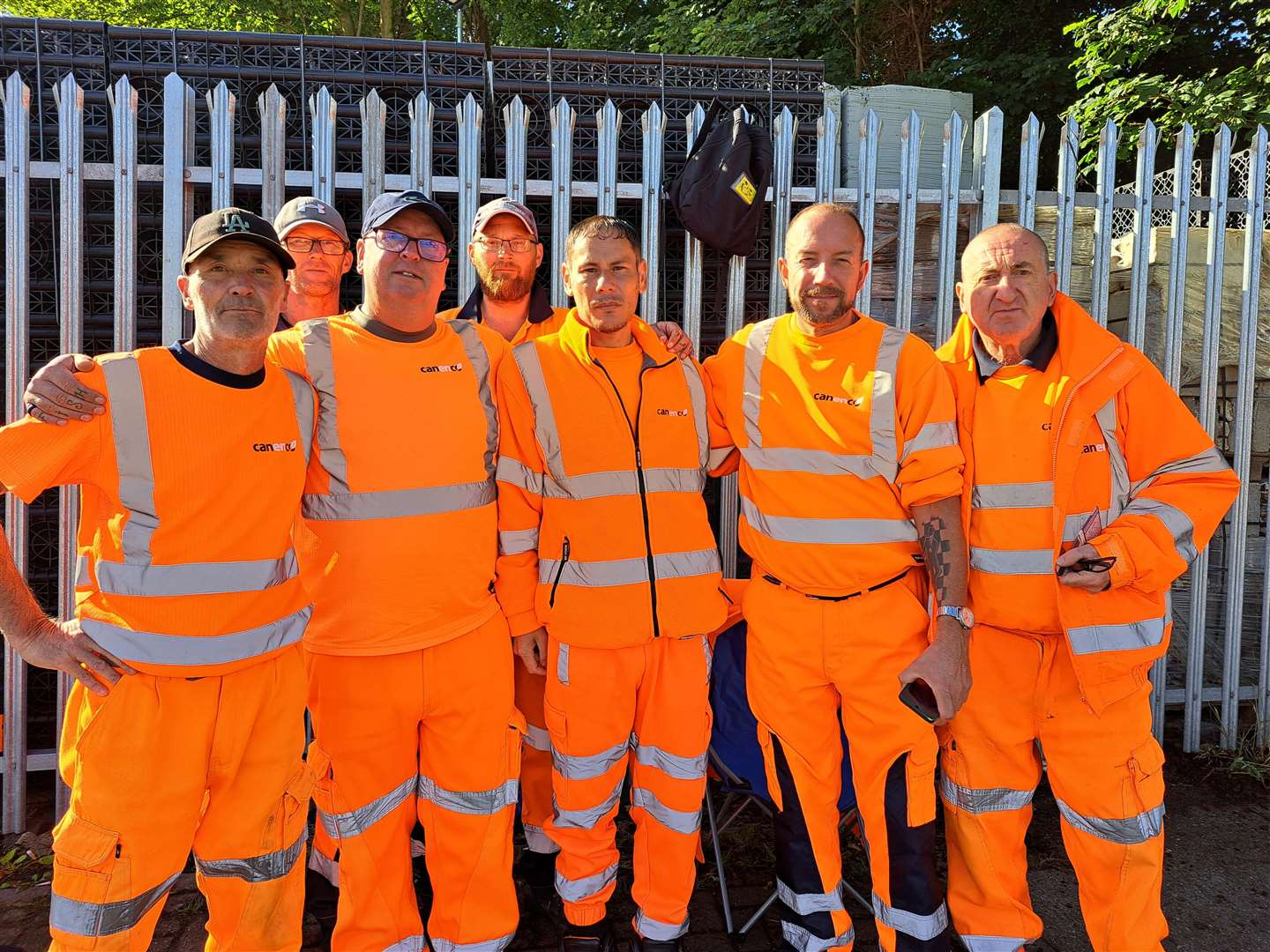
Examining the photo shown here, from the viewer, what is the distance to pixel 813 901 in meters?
2.66

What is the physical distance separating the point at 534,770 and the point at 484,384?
1.51 m

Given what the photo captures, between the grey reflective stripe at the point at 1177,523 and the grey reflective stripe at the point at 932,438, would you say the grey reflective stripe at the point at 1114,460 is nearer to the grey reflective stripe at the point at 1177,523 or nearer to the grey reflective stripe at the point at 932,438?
the grey reflective stripe at the point at 1177,523

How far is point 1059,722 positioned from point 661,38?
1178 centimetres

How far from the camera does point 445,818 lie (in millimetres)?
2521

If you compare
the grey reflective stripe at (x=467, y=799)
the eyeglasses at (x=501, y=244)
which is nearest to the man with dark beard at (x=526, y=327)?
the eyeglasses at (x=501, y=244)

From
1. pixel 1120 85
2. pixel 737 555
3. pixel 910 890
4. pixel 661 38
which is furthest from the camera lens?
pixel 661 38

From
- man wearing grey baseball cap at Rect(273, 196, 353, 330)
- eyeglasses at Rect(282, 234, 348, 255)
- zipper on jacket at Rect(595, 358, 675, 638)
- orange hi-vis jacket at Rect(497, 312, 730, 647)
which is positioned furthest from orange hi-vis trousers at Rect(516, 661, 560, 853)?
eyeglasses at Rect(282, 234, 348, 255)

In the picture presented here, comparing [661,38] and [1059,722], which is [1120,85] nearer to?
[661,38]

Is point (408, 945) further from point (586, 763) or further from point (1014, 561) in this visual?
point (1014, 561)

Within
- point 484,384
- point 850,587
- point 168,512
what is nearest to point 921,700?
point 850,587

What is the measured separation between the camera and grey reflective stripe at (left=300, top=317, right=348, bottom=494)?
7.92 feet

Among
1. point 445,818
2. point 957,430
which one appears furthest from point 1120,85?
point 445,818

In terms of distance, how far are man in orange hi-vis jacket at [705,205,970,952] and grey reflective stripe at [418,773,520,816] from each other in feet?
2.85

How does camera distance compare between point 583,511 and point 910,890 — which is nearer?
point 910,890
